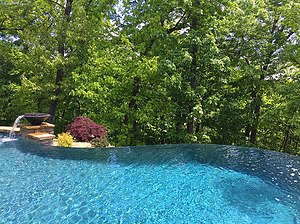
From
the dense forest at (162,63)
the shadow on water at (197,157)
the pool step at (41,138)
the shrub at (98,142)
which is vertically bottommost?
the shadow on water at (197,157)

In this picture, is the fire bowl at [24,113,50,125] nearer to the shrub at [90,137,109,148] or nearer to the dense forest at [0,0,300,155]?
the dense forest at [0,0,300,155]

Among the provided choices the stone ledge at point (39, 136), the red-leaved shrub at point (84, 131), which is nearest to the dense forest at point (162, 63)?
the red-leaved shrub at point (84, 131)

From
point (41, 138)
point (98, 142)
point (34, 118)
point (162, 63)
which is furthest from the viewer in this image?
point (162, 63)

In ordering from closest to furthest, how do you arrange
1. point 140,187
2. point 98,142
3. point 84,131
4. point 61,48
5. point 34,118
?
1. point 140,187
2. point 34,118
3. point 98,142
4. point 84,131
5. point 61,48

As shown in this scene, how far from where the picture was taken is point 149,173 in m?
6.05

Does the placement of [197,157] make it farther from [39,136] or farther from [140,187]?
[39,136]

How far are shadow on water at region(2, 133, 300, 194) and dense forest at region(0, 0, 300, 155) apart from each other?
200 cm

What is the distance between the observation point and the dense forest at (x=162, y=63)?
10.2m

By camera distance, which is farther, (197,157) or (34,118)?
(34,118)

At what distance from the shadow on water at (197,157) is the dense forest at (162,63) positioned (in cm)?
200

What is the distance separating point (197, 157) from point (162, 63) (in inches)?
200

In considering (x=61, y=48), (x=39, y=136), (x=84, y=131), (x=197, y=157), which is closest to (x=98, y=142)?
(x=84, y=131)

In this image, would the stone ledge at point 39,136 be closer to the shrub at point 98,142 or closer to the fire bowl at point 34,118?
the fire bowl at point 34,118

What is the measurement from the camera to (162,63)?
9.62 metres
